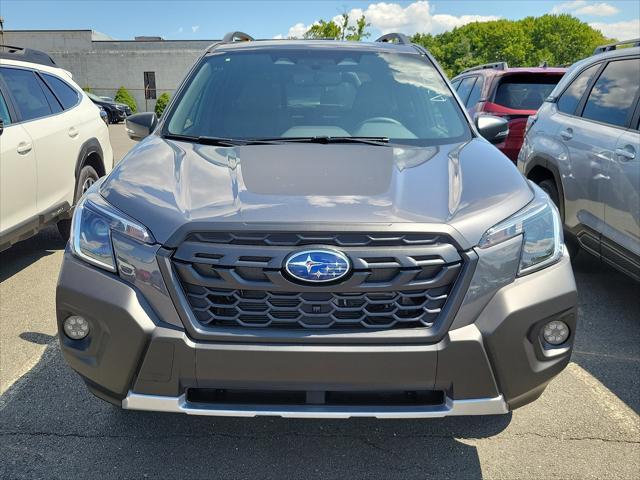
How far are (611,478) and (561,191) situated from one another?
9.08 feet

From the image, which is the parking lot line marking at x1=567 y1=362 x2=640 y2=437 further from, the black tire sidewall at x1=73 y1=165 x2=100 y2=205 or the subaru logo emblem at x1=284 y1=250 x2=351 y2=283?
the black tire sidewall at x1=73 y1=165 x2=100 y2=205

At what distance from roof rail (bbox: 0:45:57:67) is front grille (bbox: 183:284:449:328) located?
395 centimetres

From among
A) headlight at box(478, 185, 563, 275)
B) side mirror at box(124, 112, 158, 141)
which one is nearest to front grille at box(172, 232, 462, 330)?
headlight at box(478, 185, 563, 275)

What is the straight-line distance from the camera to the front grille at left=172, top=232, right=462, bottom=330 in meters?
2.10

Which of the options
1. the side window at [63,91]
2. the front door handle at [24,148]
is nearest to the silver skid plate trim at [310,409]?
the front door handle at [24,148]

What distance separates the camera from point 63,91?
5.75 meters

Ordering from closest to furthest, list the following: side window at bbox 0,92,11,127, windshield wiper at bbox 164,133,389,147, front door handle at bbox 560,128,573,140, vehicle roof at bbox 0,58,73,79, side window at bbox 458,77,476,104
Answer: windshield wiper at bbox 164,133,389,147, side window at bbox 0,92,11,127, front door handle at bbox 560,128,573,140, vehicle roof at bbox 0,58,73,79, side window at bbox 458,77,476,104

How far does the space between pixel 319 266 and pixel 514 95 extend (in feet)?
21.4

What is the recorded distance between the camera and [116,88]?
50469 mm

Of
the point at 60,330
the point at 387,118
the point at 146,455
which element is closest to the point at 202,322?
the point at 60,330

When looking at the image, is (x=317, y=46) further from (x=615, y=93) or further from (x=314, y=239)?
(x=615, y=93)

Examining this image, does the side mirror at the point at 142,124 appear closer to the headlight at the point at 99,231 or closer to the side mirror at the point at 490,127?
the headlight at the point at 99,231

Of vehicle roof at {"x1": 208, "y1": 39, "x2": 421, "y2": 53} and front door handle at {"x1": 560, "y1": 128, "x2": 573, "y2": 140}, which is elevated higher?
vehicle roof at {"x1": 208, "y1": 39, "x2": 421, "y2": 53}

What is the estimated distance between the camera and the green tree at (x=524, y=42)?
81812 millimetres
